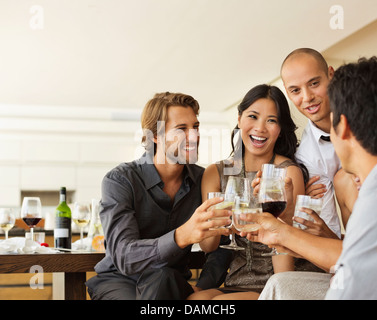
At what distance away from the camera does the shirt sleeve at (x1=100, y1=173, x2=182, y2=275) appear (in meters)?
1.53

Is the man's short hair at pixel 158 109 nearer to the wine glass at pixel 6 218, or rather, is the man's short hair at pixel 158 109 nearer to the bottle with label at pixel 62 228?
the bottle with label at pixel 62 228

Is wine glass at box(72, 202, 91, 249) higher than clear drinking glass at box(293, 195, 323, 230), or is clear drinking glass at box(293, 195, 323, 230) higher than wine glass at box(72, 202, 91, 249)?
clear drinking glass at box(293, 195, 323, 230)

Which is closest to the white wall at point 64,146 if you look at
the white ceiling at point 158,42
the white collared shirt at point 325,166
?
the white ceiling at point 158,42

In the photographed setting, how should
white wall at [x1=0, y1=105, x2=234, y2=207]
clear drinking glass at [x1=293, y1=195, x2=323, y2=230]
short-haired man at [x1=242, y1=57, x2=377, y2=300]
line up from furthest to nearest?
white wall at [x1=0, y1=105, x2=234, y2=207], clear drinking glass at [x1=293, y1=195, x2=323, y2=230], short-haired man at [x1=242, y1=57, x2=377, y2=300]

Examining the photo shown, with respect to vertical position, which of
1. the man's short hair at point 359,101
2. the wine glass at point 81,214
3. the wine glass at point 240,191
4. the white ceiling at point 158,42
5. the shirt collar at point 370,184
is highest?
the white ceiling at point 158,42

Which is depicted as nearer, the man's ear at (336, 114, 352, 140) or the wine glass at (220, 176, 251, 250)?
the man's ear at (336, 114, 352, 140)

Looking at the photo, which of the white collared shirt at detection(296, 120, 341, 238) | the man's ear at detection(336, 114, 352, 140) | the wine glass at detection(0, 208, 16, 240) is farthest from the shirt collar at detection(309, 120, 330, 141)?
the wine glass at detection(0, 208, 16, 240)

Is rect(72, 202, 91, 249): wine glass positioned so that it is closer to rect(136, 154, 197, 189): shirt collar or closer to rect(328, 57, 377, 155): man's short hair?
rect(136, 154, 197, 189): shirt collar

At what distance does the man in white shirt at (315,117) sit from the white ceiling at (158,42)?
5.45 feet

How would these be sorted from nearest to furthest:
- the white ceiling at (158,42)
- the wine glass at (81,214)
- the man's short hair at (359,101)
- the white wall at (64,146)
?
1. the man's short hair at (359,101)
2. the wine glass at (81,214)
3. the white ceiling at (158,42)
4. the white wall at (64,146)

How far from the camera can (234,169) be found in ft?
6.35

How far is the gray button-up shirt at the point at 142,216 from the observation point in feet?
5.06

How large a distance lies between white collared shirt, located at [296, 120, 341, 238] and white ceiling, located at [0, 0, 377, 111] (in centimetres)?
191

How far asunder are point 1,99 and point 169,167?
5738 mm
